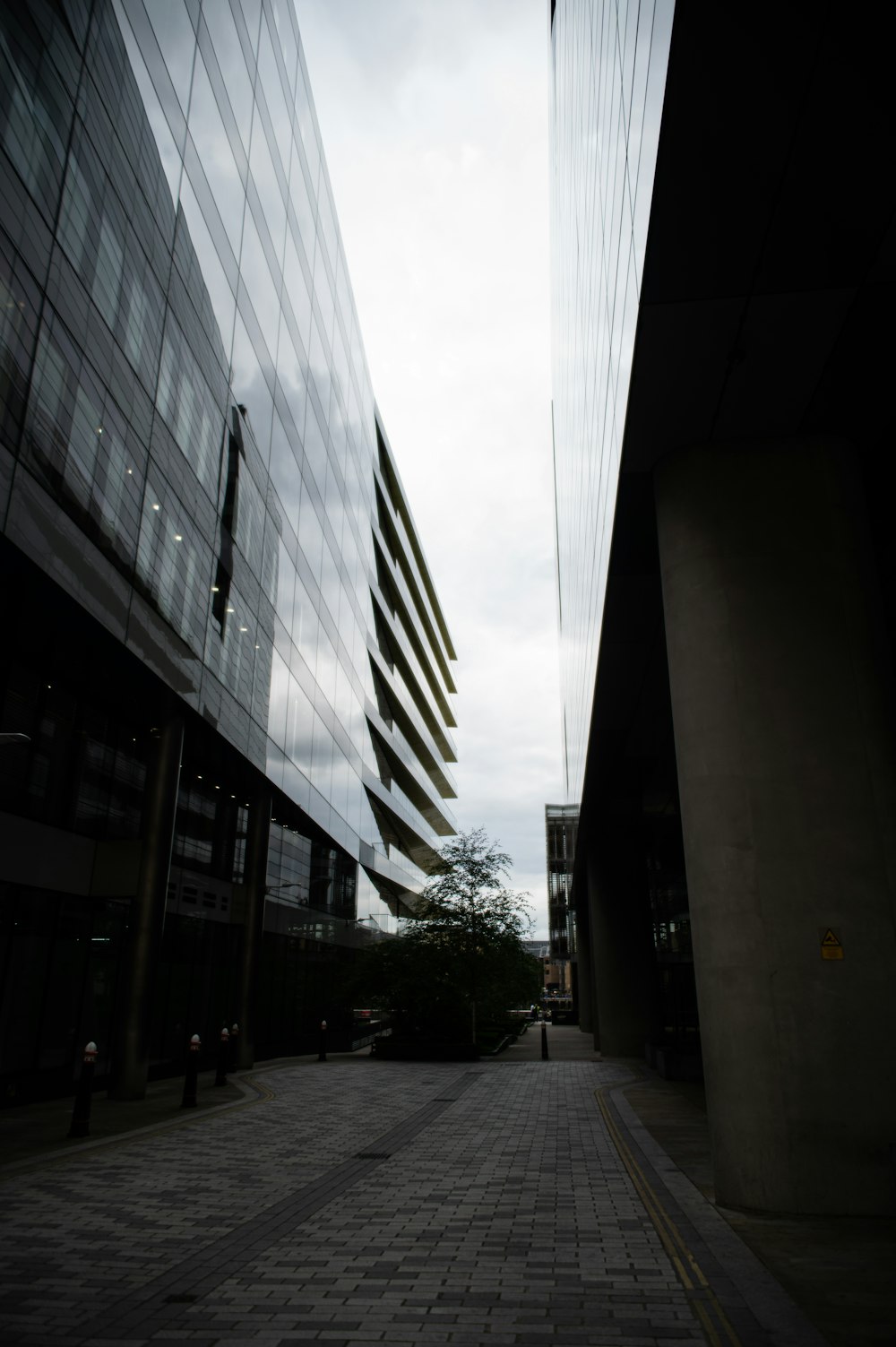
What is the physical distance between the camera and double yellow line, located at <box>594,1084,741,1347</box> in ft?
16.2

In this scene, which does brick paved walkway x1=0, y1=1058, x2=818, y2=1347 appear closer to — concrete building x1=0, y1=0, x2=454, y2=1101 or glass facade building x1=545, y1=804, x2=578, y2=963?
concrete building x1=0, y1=0, x2=454, y2=1101

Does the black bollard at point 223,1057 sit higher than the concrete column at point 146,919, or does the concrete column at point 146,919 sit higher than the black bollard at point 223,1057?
the concrete column at point 146,919

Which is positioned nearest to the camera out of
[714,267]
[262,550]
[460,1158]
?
[714,267]

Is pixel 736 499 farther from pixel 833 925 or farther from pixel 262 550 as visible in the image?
pixel 262 550

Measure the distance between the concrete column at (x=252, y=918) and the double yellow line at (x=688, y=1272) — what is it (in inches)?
621

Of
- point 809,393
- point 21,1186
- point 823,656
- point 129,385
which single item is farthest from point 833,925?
point 129,385

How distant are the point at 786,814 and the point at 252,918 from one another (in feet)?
65.0

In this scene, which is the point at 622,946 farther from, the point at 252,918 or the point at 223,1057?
the point at 223,1057

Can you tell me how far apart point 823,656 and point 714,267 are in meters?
3.82

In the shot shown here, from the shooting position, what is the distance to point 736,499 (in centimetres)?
911

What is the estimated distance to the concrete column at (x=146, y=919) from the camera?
1633 cm

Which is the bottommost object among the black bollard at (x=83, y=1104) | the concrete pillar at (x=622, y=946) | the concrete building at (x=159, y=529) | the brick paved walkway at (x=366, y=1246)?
the brick paved walkway at (x=366, y=1246)

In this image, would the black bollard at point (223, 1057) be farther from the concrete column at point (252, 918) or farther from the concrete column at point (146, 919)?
the concrete column at point (252, 918)

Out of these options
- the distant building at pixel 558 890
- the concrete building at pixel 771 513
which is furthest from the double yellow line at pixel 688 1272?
the distant building at pixel 558 890
